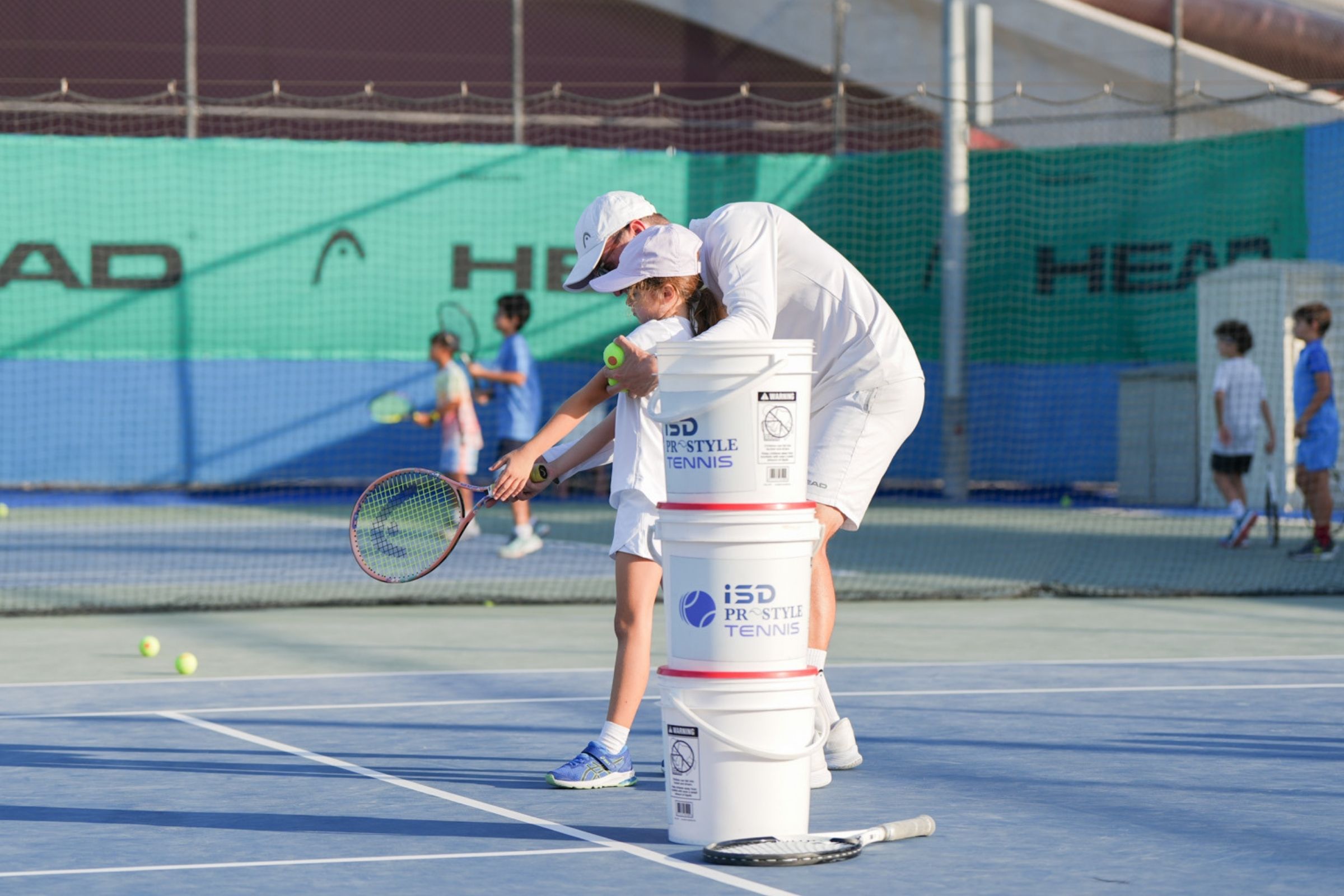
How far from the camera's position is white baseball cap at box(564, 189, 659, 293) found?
5.01 metres

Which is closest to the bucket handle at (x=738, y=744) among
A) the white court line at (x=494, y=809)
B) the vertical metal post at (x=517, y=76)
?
the white court line at (x=494, y=809)

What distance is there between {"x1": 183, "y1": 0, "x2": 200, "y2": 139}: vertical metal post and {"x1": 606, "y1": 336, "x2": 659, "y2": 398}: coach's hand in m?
14.9

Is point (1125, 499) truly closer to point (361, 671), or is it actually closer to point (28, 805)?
point (361, 671)

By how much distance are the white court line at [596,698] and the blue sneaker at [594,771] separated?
1.57 metres

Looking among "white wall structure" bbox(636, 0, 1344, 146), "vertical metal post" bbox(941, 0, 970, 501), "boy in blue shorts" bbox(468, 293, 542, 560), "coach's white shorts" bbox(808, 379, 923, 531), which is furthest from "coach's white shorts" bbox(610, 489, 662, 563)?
"white wall structure" bbox(636, 0, 1344, 146)

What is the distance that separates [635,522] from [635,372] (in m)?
0.52

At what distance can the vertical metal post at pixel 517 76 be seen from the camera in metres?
19.8

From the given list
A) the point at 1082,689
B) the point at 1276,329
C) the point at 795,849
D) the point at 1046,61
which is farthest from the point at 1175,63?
the point at 795,849

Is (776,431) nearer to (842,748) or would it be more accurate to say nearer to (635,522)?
(635,522)

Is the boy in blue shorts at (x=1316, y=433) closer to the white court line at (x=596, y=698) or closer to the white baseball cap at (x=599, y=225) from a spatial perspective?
the white court line at (x=596, y=698)

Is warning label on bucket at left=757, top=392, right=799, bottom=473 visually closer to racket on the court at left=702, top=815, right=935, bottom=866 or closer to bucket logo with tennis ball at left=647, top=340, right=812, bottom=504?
bucket logo with tennis ball at left=647, top=340, right=812, bottom=504

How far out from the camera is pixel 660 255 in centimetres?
481

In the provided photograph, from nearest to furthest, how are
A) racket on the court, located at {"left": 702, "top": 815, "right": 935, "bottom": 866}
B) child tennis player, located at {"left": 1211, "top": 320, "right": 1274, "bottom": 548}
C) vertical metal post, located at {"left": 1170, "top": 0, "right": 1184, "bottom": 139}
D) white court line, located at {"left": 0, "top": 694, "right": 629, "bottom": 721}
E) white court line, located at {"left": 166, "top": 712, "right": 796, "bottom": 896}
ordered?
white court line, located at {"left": 166, "top": 712, "right": 796, "bottom": 896}
racket on the court, located at {"left": 702, "top": 815, "right": 935, "bottom": 866}
white court line, located at {"left": 0, "top": 694, "right": 629, "bottom": 721}
child tennis player, located at {"left": 1211, "top": 320, "right": 1274, "bottom": 548}
vertical metal post, located at {"left": 1170, "top": 0, "right": 1184, "bottom": 139}

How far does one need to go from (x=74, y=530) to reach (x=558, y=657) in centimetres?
861
